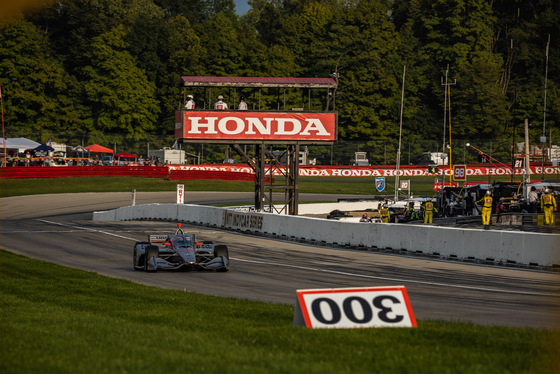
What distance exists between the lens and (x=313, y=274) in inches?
741

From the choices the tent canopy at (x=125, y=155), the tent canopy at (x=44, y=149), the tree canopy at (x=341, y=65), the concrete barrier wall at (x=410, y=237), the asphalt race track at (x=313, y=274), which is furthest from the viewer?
the tree canopy at (x=341, y=65)

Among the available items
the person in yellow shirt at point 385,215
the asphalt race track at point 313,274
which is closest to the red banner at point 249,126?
the person in yellow shirt at point 385,215

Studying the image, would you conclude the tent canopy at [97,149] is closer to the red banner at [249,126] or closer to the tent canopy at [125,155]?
the tent canopy at [125,155]

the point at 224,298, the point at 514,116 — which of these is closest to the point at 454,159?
the point at 514,116

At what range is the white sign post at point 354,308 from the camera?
29.6 ft

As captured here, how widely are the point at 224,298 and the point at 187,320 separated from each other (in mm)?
3415

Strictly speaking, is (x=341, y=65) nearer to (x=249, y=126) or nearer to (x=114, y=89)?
(x=114, y=89)

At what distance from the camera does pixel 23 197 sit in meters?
Answer: 52.0

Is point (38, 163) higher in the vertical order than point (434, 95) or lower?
lower

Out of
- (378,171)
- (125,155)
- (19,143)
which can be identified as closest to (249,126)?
(19,143)

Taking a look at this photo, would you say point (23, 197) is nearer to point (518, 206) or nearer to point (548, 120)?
point (518, 206)

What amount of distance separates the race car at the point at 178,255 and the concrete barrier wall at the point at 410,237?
7132 millimetres

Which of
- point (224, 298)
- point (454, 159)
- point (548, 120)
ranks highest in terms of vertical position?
point (548, 120)

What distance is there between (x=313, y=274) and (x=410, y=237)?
246 inches
